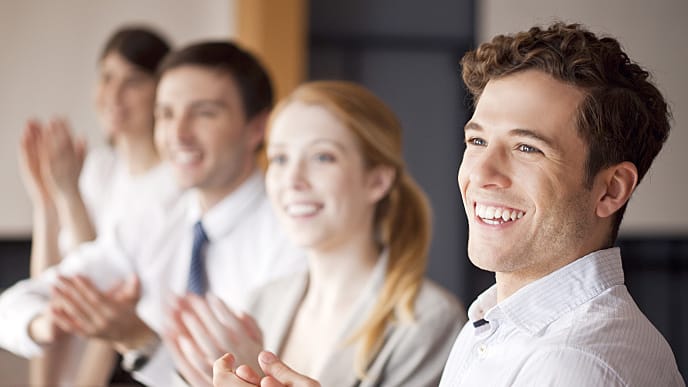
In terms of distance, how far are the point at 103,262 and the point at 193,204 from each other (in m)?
0.32

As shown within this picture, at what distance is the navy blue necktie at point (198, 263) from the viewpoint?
2268 millimetres

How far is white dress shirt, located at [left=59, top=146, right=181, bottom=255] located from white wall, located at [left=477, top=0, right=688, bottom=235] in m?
1.79

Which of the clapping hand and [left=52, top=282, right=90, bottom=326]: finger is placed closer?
the clapping hand

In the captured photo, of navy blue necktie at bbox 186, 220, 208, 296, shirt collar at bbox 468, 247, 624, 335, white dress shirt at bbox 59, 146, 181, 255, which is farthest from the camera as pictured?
white dress shirt at bbox 59, 146, 181, 255

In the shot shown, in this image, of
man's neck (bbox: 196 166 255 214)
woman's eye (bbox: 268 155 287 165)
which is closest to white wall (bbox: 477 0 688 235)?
man's neck (bbox: 196 166 255 214)

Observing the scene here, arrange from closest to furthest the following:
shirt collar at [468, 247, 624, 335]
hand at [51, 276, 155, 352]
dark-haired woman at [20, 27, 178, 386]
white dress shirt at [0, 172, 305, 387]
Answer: shirt collar at [468, 247, 624, 335] < hand at [51, 276, 155, 352] < white dress shirt at [0, 172, 305, 387] < dark-haired woman at [20, 27, 178, 386]

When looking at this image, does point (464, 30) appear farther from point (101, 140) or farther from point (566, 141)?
point (566, 141)

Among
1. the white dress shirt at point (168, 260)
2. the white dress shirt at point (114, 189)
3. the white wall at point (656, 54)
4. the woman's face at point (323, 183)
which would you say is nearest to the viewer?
the woman's face at point (323, 183)

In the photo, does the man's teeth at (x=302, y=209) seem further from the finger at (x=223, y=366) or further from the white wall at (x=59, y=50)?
the white wall at (x=59, y=50)

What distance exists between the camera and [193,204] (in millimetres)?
2363

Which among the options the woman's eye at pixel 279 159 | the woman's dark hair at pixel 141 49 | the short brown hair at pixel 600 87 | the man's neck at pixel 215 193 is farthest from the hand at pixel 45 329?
the short brown hair at pixel 600 87

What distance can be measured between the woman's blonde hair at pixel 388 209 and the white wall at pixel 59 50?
9.23 feet

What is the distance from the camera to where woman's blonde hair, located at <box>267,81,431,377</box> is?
5.69 ft

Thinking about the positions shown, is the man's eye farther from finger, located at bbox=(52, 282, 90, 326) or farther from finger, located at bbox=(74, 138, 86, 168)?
finger, located at bbox=(74, 138, 86, 168)
